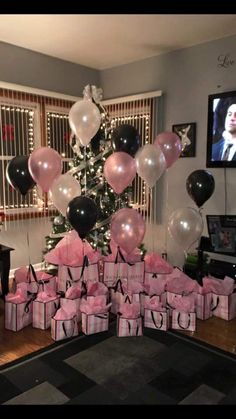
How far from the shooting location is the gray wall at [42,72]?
12.2 ft

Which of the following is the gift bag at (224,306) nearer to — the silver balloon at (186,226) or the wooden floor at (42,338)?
the wooden floor at (42,338)

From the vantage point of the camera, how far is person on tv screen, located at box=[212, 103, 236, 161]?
3402mm

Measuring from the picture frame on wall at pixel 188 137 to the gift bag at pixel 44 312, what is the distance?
221 centimetres

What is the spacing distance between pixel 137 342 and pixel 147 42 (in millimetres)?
2968

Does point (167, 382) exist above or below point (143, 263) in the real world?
below

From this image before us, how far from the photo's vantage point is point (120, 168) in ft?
8.63

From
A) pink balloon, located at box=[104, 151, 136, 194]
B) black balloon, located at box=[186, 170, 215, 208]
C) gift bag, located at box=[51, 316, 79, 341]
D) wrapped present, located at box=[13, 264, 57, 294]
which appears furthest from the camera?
black balloon, located at box=[186, 170, 215, 208]

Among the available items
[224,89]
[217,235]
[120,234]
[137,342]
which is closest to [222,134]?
[224,89]

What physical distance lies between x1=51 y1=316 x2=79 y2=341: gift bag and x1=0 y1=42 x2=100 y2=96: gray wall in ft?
8.72

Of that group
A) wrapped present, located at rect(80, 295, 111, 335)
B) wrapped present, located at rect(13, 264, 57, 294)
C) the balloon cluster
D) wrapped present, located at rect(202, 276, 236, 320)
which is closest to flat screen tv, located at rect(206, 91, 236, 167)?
the balloon cluster

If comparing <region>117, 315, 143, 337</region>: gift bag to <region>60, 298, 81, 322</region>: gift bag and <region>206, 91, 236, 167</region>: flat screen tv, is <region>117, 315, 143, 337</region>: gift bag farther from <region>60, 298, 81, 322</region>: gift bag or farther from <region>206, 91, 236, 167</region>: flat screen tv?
<region>206, 91, 236, 167</region>: flat screen tv

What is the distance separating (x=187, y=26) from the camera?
3.21m

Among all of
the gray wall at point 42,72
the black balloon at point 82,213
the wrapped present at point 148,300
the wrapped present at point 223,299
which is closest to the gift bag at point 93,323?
the wrapped present at point 148,300
